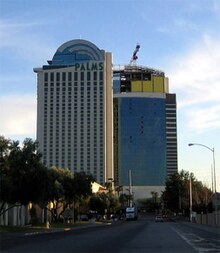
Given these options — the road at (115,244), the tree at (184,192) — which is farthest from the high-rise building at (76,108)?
the road at (115,244)

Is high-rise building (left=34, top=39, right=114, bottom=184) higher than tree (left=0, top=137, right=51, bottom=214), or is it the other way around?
high-rise building (left=34, top=39, right=114, bottom=184)

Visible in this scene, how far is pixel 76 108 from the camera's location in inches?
6083

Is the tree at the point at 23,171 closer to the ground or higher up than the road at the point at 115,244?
higher up

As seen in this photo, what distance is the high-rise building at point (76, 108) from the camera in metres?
147

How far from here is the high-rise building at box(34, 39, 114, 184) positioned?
481 ft

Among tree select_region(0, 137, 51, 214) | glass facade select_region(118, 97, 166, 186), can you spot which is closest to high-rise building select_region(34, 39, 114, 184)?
glass facade select_region(118, 97, 166, 186)

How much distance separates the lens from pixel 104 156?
160 metres

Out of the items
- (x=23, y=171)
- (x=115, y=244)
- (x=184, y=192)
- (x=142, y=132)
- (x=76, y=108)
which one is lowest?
(x=115, y=244)

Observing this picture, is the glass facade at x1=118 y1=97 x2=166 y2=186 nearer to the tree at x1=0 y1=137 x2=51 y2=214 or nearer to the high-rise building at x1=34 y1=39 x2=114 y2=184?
the high-rise building at x1=34 y1=39 x2=114 y2=184

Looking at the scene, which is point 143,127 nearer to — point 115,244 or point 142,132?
point 142,132

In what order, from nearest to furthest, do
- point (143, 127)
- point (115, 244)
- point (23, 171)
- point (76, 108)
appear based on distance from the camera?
point (115, 244) < point (23, 171) < point (76, 108) < point (143, 127)

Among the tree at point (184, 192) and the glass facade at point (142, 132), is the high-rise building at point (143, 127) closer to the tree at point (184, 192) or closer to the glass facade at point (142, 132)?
the glass facade at point (142, 132)

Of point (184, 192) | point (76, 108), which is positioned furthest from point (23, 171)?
point (76, 108)

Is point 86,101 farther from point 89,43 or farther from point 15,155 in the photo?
point 15,155
